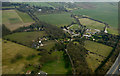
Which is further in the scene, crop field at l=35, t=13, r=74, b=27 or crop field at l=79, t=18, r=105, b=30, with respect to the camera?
crop field at l=35, t=13, r=74, b=27

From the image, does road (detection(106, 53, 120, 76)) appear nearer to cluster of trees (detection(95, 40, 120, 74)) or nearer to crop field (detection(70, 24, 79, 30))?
cluster of trees (detection(95, 40, 120, 74))

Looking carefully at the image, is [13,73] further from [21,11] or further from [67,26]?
[21,11]

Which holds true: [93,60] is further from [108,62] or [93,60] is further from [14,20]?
[14,20]

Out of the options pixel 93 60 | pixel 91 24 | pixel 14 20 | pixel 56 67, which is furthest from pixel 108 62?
pixel 14 20

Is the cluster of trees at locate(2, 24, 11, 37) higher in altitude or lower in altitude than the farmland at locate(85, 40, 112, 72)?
higher

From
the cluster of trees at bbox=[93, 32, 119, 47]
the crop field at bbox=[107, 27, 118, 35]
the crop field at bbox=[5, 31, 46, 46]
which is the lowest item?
the crop field at bbox=[5, 31, 46, 46]

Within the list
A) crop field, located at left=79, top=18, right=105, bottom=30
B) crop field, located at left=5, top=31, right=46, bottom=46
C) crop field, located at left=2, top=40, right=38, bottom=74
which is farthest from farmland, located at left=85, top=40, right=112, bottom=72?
crop field, located at left=5, top=31, right=46, bottom=46
